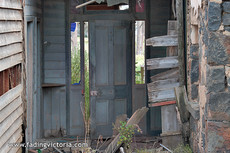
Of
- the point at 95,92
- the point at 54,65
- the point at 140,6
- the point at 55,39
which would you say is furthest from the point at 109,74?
the point at 140,6

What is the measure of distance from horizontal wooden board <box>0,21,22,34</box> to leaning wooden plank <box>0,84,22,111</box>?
810 mm

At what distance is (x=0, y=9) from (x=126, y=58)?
418 cm

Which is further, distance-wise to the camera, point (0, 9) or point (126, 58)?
point (126, 58)

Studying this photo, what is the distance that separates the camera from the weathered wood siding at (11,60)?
472 cm

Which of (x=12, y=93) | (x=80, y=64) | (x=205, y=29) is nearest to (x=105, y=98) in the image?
(x=80, y=64)

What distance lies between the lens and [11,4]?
5195 millimetres

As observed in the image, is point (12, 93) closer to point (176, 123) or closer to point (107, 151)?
point (107, 151)

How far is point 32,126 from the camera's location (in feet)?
24.0

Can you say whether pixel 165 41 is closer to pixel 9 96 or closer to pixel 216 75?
pixel 216 75

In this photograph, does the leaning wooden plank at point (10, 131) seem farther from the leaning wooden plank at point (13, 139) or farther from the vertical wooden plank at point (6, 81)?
the vertical wooden plank at point (6, 81)

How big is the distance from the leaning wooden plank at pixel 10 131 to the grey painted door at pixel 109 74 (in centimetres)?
266

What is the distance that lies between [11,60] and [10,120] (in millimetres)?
801

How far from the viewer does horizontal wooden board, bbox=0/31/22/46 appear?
4.68 meters

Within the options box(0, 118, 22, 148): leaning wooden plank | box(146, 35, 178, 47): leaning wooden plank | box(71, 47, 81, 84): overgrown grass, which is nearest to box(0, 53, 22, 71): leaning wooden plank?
box(0, 118, 22, 148): leaning wooden plank
